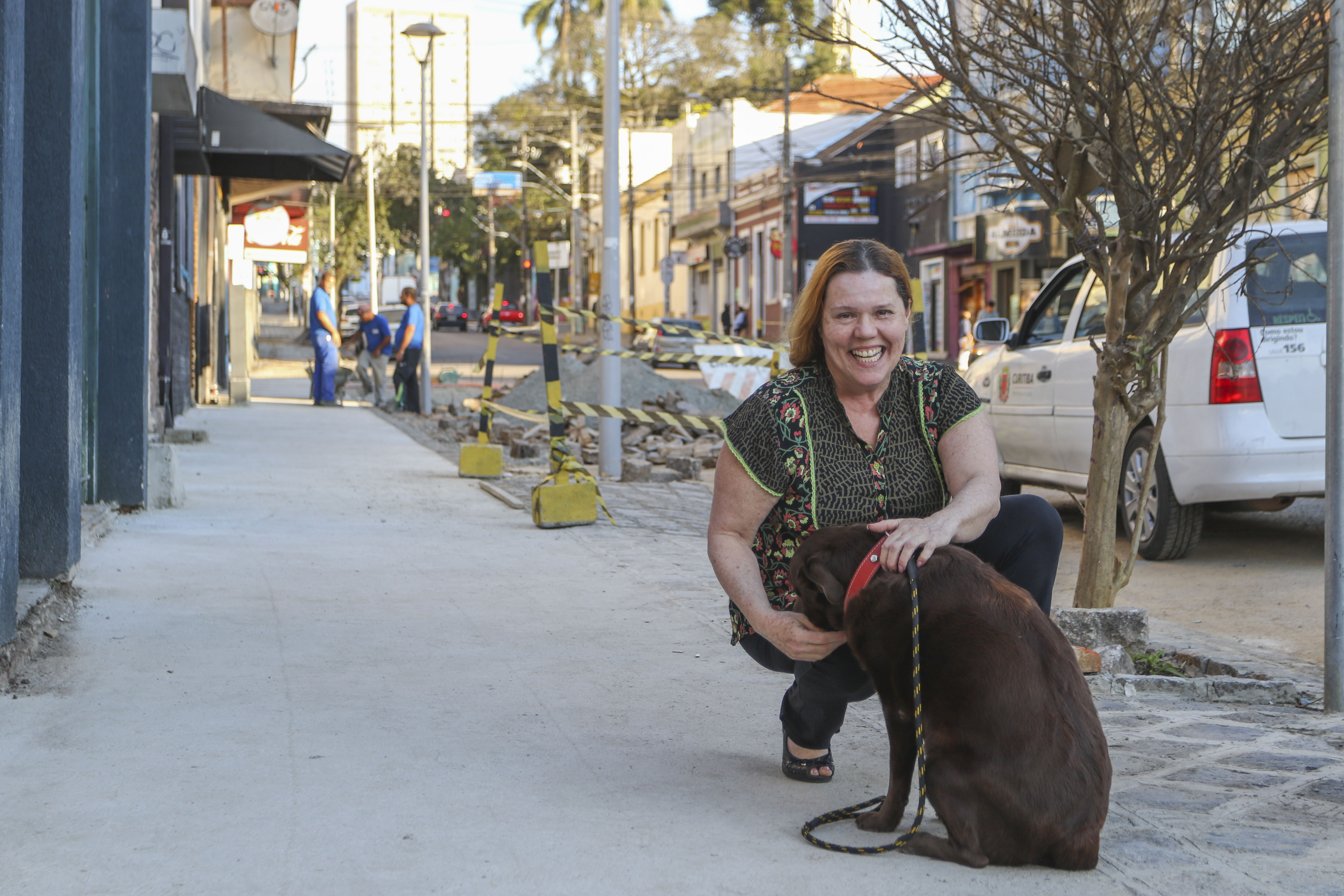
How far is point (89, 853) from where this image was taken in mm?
2908

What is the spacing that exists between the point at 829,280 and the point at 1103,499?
2.06m

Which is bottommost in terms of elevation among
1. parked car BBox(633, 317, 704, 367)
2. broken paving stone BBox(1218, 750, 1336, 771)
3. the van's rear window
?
broken paving stone BBox(1218, 750, 1336, 771)

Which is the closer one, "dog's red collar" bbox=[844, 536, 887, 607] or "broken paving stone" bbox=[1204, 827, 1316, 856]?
"dog's red collar" bbox=[844, 536, 887, 607]

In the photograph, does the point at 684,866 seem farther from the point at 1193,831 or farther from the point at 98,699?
the point at 98,699

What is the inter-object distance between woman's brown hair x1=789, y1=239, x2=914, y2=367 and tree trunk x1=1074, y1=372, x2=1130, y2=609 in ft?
5.64

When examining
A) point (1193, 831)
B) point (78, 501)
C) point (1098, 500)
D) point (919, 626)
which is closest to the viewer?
point (919, 626)

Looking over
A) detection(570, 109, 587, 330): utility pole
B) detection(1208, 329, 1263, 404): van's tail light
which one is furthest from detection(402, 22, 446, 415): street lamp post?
detection(570, 109, 587, 330): utility pole

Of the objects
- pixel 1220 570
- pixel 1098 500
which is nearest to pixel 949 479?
pixel 1098 500

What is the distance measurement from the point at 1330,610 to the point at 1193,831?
4.25ft

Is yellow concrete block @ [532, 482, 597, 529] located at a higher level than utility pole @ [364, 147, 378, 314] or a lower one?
lower

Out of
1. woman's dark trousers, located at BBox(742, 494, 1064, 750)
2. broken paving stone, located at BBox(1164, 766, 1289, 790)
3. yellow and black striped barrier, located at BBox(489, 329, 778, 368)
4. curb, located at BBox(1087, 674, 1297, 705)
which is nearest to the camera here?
woman's dark trousers, located at BBox(742, 494, 1064, 750)

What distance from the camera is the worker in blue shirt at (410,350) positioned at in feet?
63.8

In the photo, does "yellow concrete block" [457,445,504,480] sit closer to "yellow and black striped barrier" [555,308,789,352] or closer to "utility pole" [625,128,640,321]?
"yellow and black striped barrier" [555,308,789,352]

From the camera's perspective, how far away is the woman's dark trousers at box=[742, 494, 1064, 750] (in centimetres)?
332
